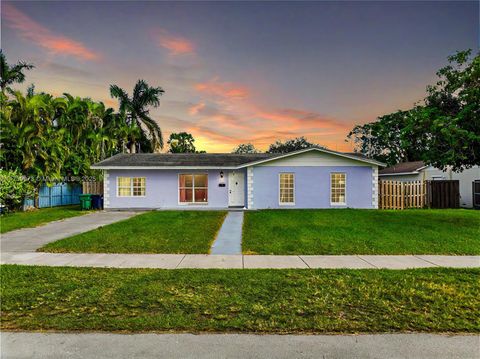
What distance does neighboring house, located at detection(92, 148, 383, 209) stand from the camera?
63.1 ft

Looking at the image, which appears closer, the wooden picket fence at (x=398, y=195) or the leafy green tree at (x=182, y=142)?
the wooden picket fence at (x=398, y=195)

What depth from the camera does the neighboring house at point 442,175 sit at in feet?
74.0

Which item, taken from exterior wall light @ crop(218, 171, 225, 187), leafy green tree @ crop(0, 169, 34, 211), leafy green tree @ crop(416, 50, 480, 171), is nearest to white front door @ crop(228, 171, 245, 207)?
exterior wall light @ crop(218, 171, 225, 187)

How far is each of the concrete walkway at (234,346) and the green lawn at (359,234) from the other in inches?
190

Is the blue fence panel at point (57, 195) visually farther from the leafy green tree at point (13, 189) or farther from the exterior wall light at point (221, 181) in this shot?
the exterior wall light at point (221, 181)

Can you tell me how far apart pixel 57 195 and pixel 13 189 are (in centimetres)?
652

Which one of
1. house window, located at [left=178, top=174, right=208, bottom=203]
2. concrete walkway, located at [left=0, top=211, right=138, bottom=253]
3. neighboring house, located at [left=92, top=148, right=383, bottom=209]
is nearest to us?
concrete walkway, located at [left=0, top=211, right=138, bottom=253]

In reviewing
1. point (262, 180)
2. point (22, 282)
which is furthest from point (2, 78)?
point (22, 282)

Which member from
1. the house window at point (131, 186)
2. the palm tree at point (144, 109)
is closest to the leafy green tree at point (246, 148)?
the palm tree at point (144, 109)

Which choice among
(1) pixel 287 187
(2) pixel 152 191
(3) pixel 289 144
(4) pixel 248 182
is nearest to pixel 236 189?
(4) pixel 248 182

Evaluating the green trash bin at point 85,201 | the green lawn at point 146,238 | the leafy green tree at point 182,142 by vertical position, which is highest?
the leafy green tree at point 182,142

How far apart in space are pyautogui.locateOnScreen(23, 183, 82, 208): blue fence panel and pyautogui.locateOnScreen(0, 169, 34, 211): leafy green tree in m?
0.90

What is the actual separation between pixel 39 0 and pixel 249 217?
12.2 metres

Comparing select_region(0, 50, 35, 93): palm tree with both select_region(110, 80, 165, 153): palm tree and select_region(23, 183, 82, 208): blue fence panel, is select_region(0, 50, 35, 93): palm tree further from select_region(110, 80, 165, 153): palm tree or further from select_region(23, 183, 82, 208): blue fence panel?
select_region(23, 183, 82, 208): blue fence panel
